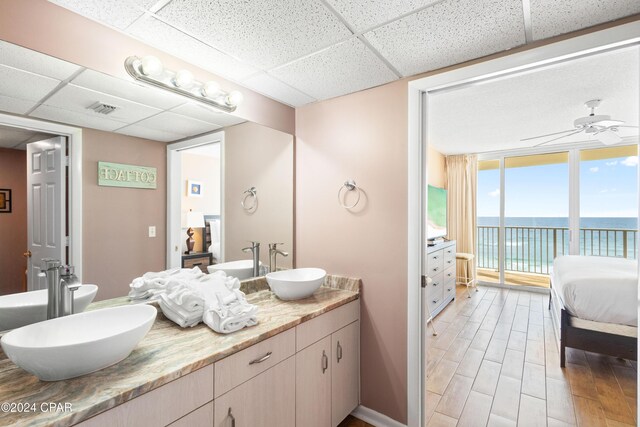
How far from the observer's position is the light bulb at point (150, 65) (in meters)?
1.49

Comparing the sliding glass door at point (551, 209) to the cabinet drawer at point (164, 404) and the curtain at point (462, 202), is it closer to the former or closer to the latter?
the curtain at point (462, 202)

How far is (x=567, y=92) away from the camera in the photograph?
2.79 m

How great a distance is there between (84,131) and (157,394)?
49.5 inches

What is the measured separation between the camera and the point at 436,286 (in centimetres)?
404

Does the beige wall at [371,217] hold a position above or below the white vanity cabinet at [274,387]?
above

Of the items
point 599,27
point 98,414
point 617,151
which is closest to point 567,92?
point 599,27

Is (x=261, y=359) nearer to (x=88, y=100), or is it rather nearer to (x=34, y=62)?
(x=88, y=100)

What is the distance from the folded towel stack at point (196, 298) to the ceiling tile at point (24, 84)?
956 millimetres

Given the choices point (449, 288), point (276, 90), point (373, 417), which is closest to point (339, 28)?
point (276, 90)

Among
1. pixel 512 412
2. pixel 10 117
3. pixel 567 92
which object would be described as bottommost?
pixel 512 412

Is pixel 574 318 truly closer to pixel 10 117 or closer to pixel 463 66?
pixel 463 66

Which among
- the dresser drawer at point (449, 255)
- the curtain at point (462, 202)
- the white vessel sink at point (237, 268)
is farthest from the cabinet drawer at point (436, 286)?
the white vessel sink at point (237, 268)

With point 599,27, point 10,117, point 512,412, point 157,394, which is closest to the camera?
point 157,394

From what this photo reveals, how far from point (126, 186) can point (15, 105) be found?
53 cm
